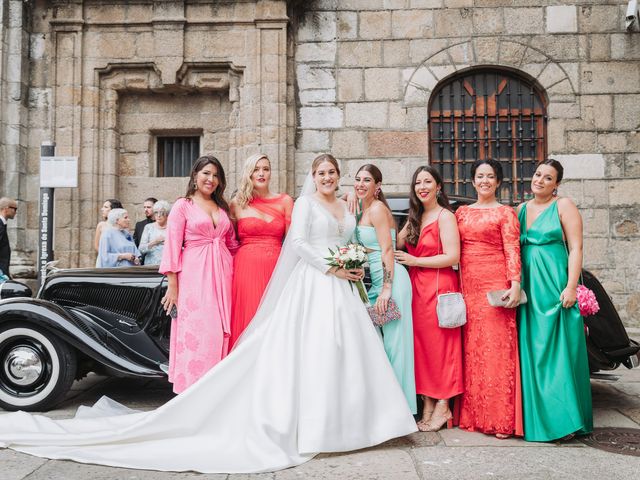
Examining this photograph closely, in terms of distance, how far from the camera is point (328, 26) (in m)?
8.89

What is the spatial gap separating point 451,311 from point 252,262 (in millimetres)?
1563

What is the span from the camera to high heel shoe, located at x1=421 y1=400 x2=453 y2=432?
405cm

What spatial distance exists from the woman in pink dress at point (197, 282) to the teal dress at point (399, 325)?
113cm

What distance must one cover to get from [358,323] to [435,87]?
6082 mm

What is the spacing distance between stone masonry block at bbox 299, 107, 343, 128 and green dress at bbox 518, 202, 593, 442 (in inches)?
205

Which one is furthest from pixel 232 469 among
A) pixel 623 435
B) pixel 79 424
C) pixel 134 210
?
pixel 134 210

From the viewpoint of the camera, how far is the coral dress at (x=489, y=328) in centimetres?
393

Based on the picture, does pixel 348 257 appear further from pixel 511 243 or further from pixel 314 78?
pixel 314 78

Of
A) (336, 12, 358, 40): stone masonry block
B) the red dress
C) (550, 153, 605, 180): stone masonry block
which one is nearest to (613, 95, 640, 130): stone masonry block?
(550, 153, 605, 180): stone masonry block

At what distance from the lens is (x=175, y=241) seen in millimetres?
4375

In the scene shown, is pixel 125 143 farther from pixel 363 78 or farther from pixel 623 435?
pixel 623 435

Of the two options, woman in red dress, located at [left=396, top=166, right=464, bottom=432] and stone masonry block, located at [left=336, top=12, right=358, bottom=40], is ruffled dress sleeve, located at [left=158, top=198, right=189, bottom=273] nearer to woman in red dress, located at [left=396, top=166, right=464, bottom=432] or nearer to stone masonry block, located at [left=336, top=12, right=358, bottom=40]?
woman in red dress, located at [left=396, top=166, right=464, bottom=432]

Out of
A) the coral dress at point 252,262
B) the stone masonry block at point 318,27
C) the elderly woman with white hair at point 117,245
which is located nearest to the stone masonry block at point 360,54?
the stone masonry block at point 318,27

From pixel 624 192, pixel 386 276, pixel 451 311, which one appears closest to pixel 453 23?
pixel 624 192
